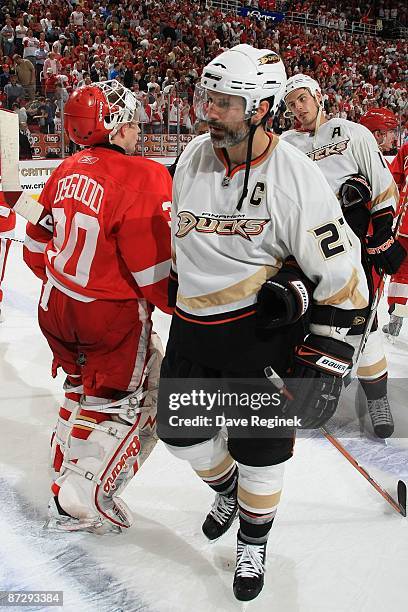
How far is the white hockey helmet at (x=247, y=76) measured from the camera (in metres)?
1.51

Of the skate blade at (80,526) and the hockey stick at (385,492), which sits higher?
the hockey stick at (385,492)

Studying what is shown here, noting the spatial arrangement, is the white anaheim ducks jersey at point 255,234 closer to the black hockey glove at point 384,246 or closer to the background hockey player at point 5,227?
the black hockey glove at point 384,246

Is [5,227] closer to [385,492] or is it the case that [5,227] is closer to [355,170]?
[355,170]

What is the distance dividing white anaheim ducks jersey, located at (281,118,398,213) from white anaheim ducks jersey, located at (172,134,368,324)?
849mm

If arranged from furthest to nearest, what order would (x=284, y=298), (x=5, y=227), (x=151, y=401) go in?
(x=5, y=227) < (x=151, y=401) < (x=284, y=298)

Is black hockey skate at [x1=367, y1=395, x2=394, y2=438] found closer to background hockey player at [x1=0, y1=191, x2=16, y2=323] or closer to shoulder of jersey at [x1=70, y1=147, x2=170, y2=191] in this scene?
shoulder of jersey at [x1=70, y1=147, x2=170, y2=191]

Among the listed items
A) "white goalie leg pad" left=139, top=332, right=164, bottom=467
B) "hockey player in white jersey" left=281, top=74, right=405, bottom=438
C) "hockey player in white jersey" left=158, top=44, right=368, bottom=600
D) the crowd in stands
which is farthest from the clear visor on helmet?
the crowd in stands

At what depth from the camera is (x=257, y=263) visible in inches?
62.7

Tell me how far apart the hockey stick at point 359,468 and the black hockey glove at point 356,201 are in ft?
2.69

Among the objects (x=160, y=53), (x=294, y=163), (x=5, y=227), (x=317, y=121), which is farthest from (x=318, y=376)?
(x=160, y=53)

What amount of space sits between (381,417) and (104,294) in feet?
4.45

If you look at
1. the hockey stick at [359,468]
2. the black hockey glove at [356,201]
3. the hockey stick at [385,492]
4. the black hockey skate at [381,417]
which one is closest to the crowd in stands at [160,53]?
the black hockey glove at [356,201]

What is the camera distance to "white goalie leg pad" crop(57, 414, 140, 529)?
201 cm

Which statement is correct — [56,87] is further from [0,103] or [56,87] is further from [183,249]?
[183,249]
